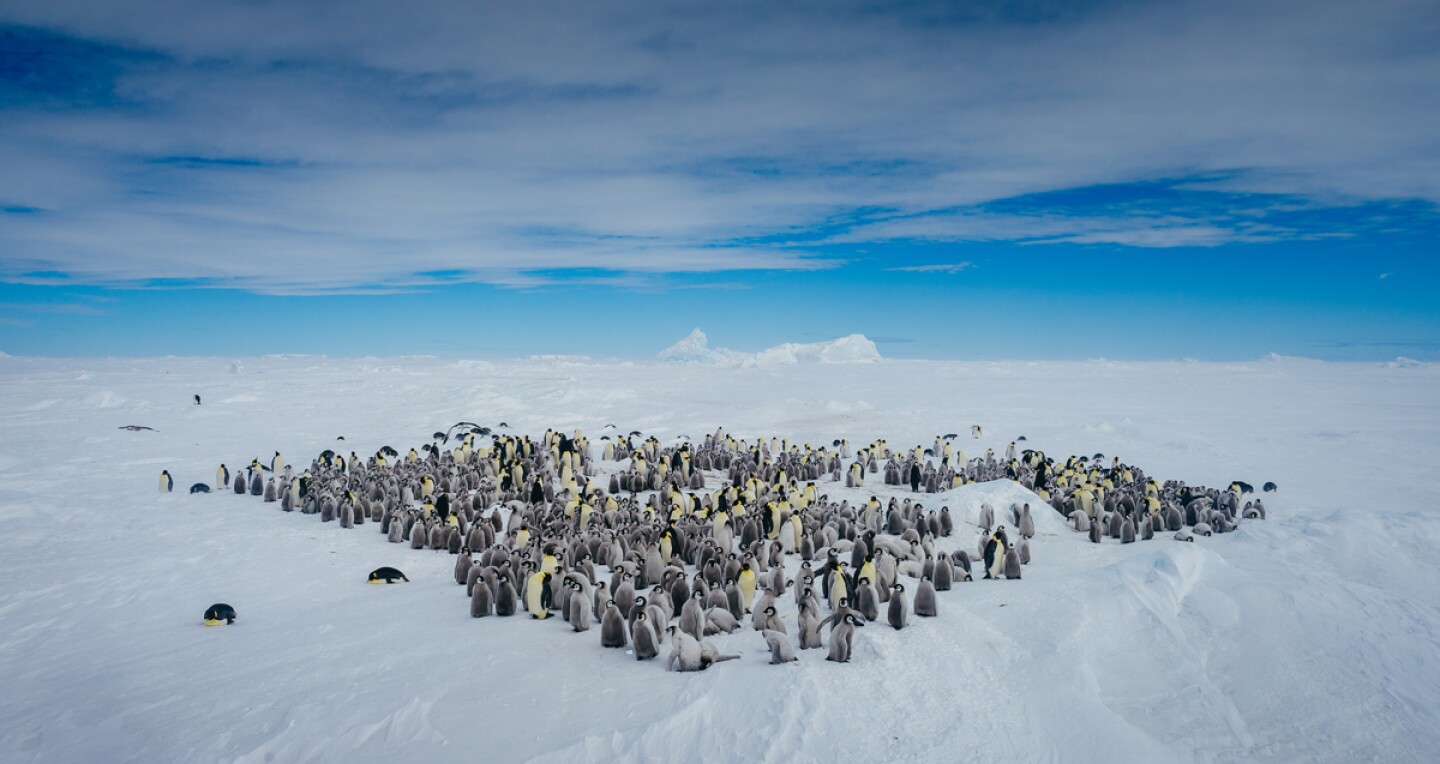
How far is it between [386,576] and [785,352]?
345 ft

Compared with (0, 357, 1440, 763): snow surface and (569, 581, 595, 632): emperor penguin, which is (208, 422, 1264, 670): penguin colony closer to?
(569, 581, 595, 632): emperor penguin

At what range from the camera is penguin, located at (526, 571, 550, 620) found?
27.3ft

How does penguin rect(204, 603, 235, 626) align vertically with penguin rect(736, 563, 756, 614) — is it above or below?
below

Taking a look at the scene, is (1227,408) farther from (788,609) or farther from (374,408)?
(374,408)

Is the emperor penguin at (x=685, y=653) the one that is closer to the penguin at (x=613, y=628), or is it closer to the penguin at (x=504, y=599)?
the penguin at (x=613, y=628)

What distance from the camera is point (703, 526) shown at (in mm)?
11758

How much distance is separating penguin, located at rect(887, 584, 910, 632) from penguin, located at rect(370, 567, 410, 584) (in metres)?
6.45

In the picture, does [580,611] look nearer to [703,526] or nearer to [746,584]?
[746,584]

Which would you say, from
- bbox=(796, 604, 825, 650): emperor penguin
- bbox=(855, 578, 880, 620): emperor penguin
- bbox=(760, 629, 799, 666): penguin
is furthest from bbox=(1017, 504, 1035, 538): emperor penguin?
bbox=(760, 629, 799, 666): penguin

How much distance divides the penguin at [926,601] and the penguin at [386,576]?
665cm

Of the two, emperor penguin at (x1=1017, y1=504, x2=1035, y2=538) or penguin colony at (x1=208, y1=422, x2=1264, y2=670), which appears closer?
penguin colony at (x1=208, y1=422, x2=1264, y2=670)

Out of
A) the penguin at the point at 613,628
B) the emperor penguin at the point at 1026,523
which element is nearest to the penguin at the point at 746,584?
the penguin at the point at 613,628

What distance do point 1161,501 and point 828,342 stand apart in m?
103

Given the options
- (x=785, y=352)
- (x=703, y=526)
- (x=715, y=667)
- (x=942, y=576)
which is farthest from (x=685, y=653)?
(x=785, y=352)
